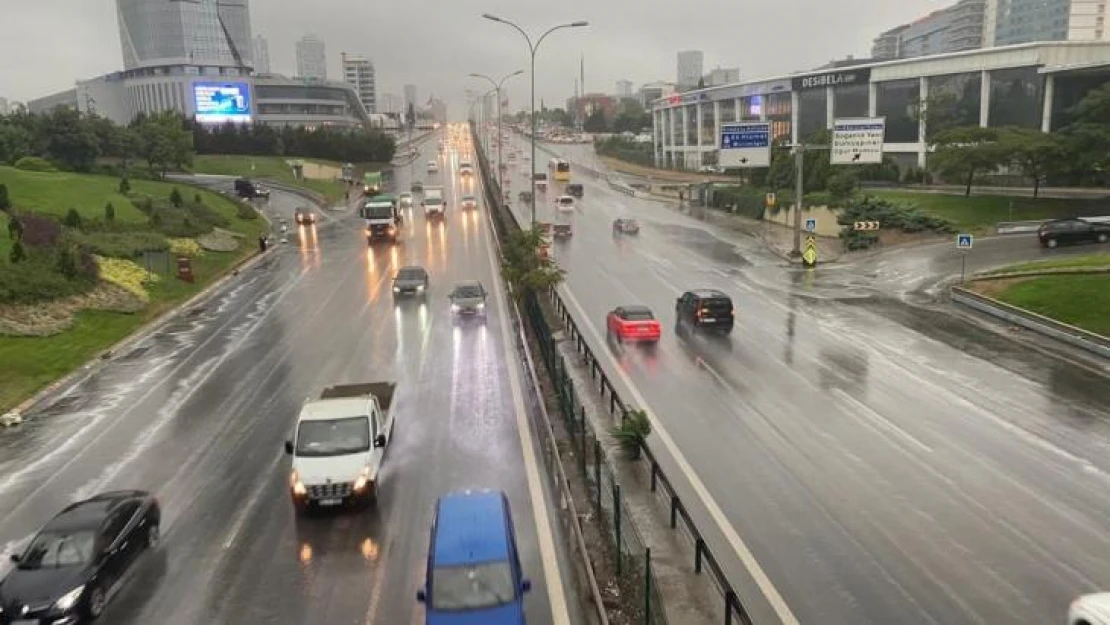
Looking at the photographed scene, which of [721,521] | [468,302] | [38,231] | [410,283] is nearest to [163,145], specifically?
[38,231]

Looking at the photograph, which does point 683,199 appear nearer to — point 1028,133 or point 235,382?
point 1028,133

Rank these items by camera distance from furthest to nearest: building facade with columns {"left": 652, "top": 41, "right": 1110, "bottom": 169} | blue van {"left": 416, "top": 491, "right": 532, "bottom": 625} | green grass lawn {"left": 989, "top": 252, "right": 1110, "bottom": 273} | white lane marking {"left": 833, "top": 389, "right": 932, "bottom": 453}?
building facade with columns {"left": 652, "top": 41, "right": 1110, "bottom": 169}, green grass lawn {"left": 989, "top": 252, "right": 1110, "bottom": 273}, white lane marking {"left": 833, "top": 389, "right": 932, "bottom": 453}, blue van {"left": 416, "top": 491, "right": 532, "bottom": 625}

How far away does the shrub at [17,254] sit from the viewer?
106ft

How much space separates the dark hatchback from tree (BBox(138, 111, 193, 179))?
77.7 m

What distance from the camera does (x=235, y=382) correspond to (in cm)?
2478

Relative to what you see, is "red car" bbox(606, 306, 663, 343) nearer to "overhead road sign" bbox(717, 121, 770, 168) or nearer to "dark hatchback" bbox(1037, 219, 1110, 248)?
"overhead road sign" bbox(717, 121, 770, 168)

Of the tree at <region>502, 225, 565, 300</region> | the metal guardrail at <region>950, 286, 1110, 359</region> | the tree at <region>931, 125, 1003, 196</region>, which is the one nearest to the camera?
the metal guardrail at <region>950, 286, 1110, 359</region>

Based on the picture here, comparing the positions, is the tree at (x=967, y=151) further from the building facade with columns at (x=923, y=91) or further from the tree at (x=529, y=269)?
the tree at (x=529, y=269)

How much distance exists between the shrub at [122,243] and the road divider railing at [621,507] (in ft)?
86.4

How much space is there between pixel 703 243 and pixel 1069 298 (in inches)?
1155

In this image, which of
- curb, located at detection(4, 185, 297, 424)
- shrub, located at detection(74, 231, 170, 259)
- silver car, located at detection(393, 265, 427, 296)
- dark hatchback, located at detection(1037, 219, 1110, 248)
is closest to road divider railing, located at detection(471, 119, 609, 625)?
silver car, located at detection(393, 265, 427, 296)

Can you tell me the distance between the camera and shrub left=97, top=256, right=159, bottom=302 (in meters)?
35.3

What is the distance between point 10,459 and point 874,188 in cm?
6851

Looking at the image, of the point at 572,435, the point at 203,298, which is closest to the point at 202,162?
the point at 203,298
